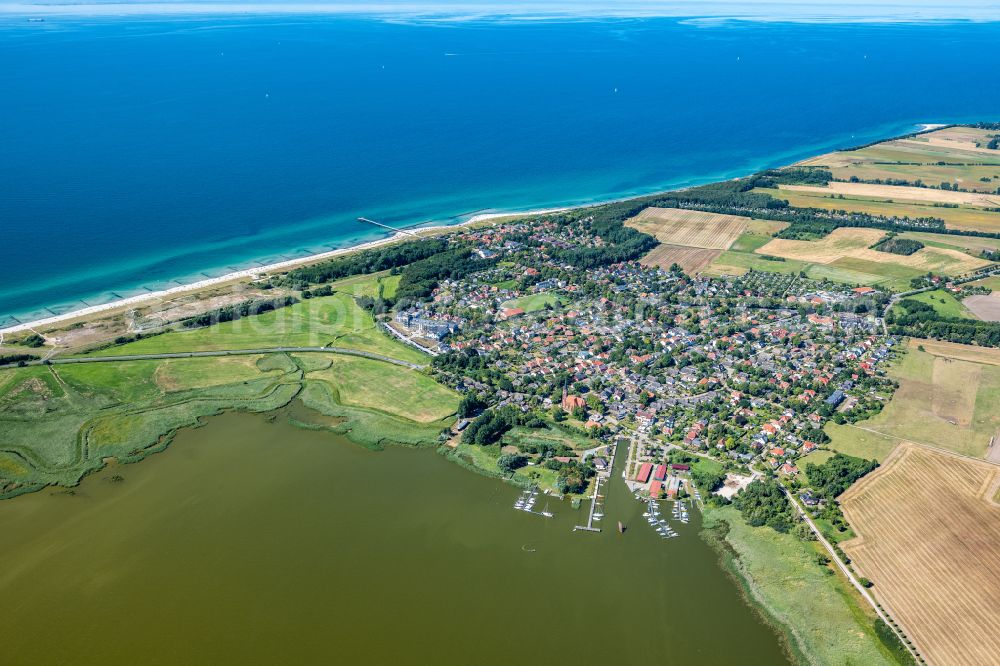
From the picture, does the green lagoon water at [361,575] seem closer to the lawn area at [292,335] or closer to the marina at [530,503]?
the marina at [530,503]

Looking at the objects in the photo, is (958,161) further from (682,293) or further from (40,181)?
(40,181)

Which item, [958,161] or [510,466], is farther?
[958,161]

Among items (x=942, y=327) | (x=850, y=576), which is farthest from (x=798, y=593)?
(x=942, y=327)

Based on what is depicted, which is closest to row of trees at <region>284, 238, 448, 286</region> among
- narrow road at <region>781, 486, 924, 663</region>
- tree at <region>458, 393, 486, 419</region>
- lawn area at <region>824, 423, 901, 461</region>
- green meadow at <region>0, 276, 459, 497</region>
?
green meadow at <region>0, 276, 459, 497</region>

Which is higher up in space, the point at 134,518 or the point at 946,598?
the point at 946,598

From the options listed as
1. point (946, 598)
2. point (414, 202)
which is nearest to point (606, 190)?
point (414, 202)

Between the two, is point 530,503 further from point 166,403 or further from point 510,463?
point 166,403
